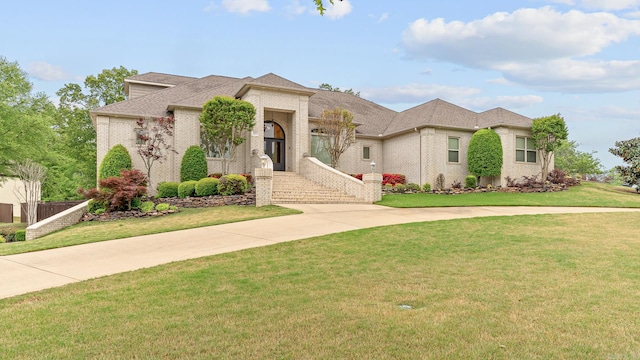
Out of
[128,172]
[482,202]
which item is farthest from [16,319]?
[482,202]

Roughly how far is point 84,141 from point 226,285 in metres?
Answer: 32.3

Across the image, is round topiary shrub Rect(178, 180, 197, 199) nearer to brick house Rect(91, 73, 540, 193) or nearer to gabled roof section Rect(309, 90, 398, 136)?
brick house Rect(91, 73, 540, 193)

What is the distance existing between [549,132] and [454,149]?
16.9ft

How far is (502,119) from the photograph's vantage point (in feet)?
74.9

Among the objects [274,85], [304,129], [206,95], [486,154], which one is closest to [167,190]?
[206,95]

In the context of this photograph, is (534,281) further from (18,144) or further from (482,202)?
(18,144)

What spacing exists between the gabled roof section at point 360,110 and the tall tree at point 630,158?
519 inches

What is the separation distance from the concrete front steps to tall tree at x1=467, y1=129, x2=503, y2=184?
9014 millimetres

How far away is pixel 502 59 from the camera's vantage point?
16734 millimetres

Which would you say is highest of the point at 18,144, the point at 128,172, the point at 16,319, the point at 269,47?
the point at 269,47

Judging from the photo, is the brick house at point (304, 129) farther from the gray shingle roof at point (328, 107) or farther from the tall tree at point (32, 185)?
the tall tree at point (32, 185)

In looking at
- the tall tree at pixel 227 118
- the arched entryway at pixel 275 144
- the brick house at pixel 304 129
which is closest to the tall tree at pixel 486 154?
the brick house at pixel 304 129

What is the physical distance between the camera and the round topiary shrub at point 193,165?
61.5 feet

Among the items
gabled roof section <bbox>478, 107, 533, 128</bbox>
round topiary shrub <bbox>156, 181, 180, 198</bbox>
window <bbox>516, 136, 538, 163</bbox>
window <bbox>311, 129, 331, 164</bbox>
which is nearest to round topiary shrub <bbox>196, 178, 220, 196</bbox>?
round topiary shrub <bbox>156, 181, 180, 198</bbox>
